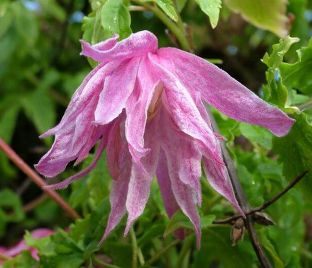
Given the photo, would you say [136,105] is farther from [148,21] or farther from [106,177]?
[148,21]

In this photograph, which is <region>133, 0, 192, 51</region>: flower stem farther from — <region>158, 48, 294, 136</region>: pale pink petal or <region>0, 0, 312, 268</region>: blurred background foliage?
<region>158, 48, 294, 136</region>: pale pink petal

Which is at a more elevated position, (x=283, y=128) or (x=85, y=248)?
(x=283, y=128)

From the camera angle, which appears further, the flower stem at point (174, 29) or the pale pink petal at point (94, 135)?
the flower stem at point (174, 29)

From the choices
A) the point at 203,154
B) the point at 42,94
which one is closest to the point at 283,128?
the point at 203,154

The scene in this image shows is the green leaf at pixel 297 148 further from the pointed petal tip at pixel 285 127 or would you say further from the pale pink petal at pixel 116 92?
the pale pink petal at pixel 116 92

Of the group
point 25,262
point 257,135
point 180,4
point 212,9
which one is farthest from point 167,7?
point 25,262

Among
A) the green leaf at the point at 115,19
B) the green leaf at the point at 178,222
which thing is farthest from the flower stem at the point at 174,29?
the green leaf at the point at 178,222
